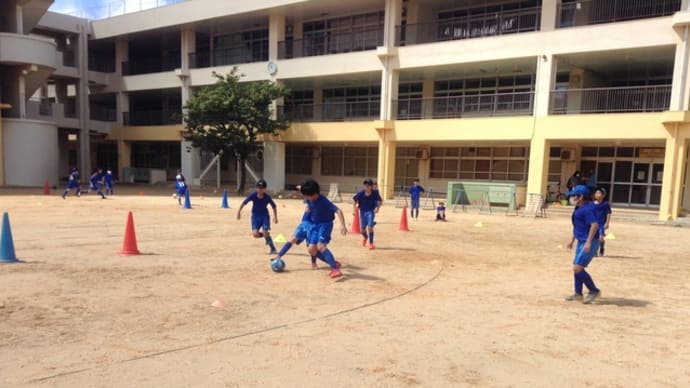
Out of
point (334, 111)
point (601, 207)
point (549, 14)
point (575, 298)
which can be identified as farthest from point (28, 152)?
point (575, 298)

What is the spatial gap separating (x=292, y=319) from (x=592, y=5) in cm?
2145

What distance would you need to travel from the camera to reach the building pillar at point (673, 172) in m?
17.0

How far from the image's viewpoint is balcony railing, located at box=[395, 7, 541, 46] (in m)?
21.7

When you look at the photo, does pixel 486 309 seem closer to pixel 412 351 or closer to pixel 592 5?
pixel 412 351

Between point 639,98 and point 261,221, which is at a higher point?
point 639,98

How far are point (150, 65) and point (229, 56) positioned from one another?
329 inches

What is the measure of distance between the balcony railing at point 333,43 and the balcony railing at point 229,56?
2.89 m

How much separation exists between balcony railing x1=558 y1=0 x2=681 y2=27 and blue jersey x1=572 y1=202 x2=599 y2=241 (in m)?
16.4

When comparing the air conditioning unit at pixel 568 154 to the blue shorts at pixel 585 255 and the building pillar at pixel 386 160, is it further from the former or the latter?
the blue shorts at pixel 585 255

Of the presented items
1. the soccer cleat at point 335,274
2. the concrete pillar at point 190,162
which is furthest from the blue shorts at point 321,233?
the concrete pillar at point 190,162

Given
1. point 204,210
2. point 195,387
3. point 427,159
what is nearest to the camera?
point 195,387

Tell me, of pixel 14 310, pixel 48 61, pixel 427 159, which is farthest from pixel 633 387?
pixel 48 61

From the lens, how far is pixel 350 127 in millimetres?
24547

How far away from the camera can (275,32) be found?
2647 cm
